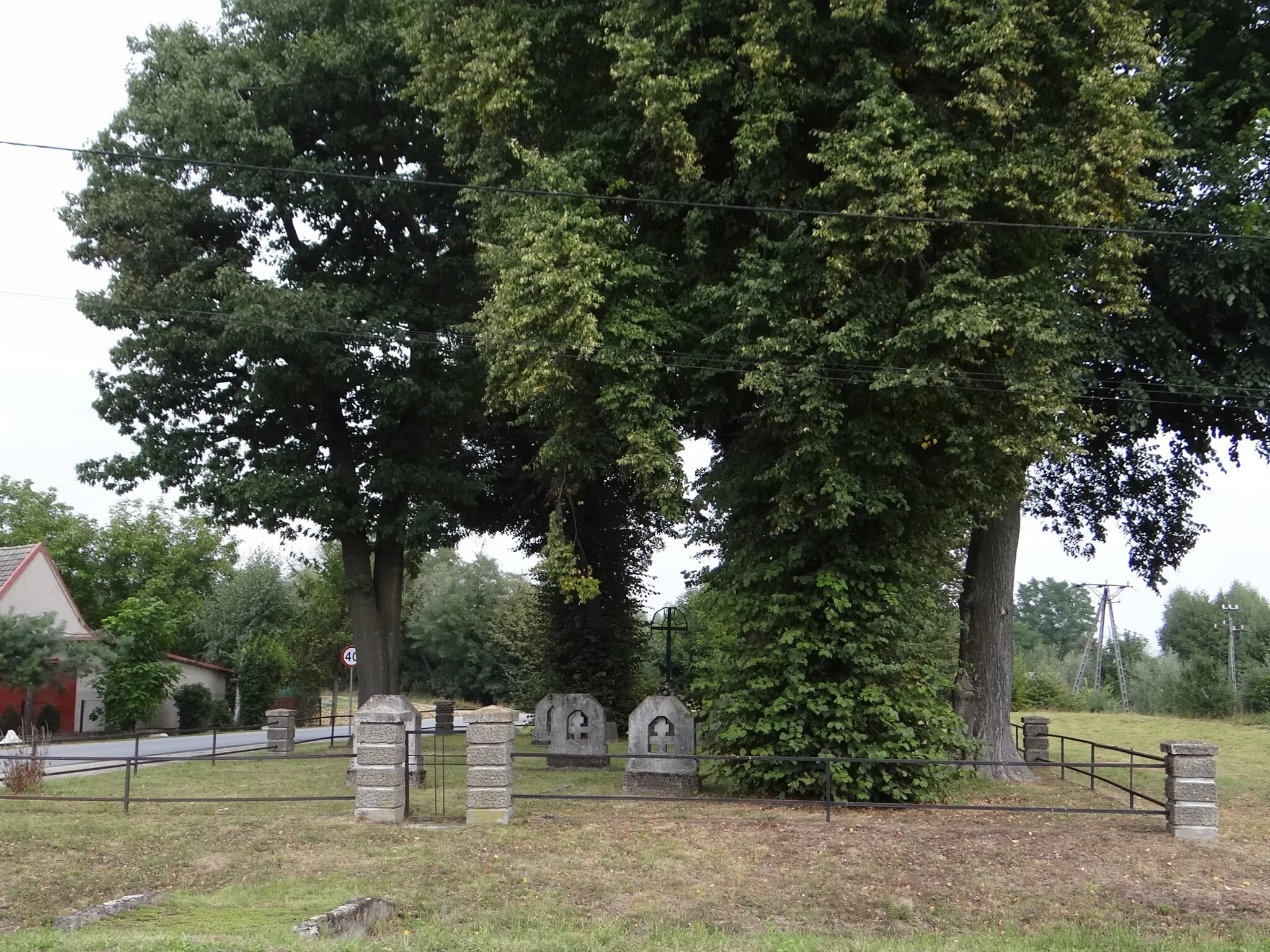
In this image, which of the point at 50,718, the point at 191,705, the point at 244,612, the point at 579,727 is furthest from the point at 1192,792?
the point at 244,612

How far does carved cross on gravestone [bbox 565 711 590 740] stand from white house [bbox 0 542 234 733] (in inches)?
729

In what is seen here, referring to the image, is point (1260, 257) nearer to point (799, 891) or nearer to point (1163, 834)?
point (1163, 834)

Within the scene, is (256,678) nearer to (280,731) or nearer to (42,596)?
(42,596)

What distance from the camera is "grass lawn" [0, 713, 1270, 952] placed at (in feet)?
31.3

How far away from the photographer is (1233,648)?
57.1 metres

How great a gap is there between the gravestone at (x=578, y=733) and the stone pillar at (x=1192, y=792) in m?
11.2

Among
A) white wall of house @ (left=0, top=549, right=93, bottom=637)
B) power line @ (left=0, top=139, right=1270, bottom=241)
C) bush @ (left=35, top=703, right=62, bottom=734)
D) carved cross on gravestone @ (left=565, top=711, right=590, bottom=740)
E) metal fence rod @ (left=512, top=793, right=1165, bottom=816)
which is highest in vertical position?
power line @ (left=0, top=139, right=1270, bottom=241)

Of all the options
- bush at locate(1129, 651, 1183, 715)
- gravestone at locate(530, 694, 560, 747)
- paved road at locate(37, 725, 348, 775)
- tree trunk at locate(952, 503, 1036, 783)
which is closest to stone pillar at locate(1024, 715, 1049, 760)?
tree trunk at locate(952, 503, 1036, 783)

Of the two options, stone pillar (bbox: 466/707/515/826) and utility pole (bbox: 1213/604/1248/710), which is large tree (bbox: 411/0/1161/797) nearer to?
stone pillar (bbox: 466/707/515/826)

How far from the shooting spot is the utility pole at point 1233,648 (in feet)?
152

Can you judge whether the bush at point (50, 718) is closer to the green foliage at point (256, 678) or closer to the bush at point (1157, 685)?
the green foliage at point (256, 678)

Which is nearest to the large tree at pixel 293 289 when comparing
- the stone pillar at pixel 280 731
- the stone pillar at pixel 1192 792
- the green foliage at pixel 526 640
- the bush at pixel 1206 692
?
the stone pillar at pixel 280 731

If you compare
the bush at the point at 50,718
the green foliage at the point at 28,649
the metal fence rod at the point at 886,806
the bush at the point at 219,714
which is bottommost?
the bush at the point at 219,714

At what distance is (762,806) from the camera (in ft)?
50.7
